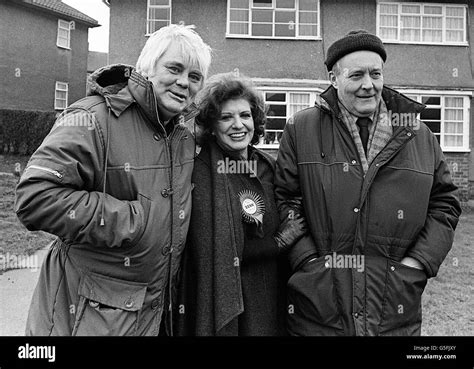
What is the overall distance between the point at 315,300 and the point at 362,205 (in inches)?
17.6

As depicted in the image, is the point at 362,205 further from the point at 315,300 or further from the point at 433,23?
the point at 433,23

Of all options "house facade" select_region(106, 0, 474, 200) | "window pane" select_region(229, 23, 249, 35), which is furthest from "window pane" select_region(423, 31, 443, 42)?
"window pane" select_region(229, 23, 249, 35)

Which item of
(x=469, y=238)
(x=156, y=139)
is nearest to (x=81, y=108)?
(x=156, y=139)

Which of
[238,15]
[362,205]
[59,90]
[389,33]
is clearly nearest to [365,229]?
[362,205]

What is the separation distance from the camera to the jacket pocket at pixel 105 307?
1646mm

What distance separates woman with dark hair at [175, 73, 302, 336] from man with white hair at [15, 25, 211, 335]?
11cm

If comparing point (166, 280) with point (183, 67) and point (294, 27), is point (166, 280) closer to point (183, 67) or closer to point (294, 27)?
point (183, 67)

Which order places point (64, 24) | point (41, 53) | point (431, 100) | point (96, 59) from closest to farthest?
point (431, 100) < point (41, 53) < point (64, 24) < point (96, 59)

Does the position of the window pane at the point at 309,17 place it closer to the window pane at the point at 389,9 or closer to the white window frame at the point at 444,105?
the window pane at the point at 389,9

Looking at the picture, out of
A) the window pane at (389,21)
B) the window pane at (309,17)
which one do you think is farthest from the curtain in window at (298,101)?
the window pane at (389,21)

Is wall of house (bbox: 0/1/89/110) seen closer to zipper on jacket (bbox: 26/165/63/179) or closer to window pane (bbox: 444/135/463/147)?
window pane (bbox: 444/135/463/147)

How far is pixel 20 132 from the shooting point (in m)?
13.8

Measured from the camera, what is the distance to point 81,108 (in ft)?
5.49

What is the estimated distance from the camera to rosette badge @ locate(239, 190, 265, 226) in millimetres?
2000
